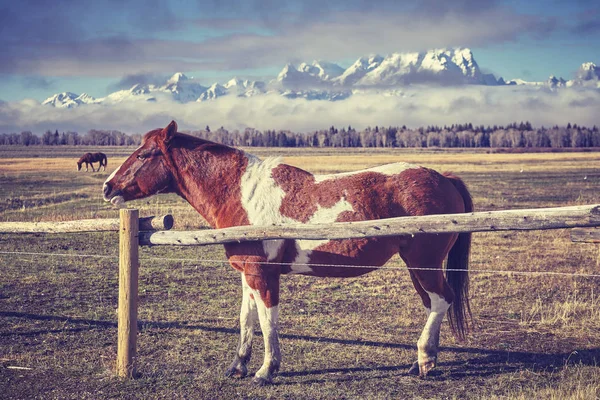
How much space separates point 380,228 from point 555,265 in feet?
24.1

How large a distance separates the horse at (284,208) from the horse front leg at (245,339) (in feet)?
0.04

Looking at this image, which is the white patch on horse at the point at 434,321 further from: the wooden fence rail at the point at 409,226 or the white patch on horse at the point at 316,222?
the white patch on horse at the point at 316,222

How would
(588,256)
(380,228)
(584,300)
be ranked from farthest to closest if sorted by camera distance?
(588,256)
(584,300)
(380,228)

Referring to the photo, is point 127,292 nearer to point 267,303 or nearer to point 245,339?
point 245,339

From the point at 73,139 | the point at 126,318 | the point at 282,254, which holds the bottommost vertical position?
the point at 126,318

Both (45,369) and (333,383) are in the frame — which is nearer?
(333,383)

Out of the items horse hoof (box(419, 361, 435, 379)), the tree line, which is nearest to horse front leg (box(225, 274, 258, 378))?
horse hoof (box(419, 361, 435, 379))

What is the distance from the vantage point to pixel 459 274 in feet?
20.7

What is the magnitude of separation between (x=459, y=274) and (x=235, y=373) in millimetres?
2823

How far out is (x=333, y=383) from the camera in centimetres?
547

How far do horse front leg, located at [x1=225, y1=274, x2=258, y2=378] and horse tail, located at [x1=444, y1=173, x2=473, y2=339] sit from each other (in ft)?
7.51

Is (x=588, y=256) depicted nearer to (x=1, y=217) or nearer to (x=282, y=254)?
(x=282, y=254)

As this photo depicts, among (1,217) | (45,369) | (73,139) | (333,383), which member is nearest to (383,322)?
(333,383)

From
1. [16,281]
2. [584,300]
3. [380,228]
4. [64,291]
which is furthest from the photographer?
[16,281]
